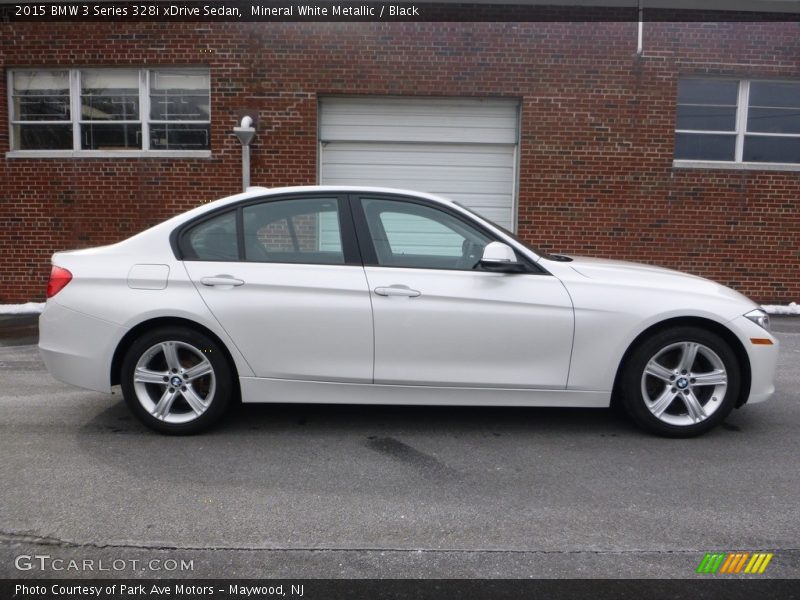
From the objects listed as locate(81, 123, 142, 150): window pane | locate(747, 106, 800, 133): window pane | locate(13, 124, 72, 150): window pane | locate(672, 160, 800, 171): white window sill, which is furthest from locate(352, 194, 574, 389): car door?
locate(13, 124, 72, 150): window pane

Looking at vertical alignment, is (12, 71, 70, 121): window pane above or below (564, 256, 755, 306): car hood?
above

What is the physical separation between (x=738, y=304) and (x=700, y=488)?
4.42ft

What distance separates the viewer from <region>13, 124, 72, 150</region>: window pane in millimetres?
11234

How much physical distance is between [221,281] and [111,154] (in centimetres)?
780

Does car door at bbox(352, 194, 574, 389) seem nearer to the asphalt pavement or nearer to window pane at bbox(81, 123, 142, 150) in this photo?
the asphalt pavement

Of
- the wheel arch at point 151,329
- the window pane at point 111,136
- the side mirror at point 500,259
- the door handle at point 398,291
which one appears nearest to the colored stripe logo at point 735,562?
the side mirror at point 500,259

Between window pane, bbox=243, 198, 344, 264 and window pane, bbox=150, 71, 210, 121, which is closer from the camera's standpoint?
window pane, bbox=243, 198, 344, 264

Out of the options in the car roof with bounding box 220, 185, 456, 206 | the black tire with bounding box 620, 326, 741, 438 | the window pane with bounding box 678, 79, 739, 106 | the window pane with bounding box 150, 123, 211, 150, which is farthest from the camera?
the window pane with bounding box 150, 123, 211, 150

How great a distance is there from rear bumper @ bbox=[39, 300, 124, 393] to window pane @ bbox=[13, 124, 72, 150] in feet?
25.6

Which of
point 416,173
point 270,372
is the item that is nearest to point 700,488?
point 270,372

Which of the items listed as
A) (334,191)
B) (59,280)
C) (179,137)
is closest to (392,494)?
(334,191)

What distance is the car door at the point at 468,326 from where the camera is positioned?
14.3 ft

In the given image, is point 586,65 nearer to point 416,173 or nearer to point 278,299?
point 416,173

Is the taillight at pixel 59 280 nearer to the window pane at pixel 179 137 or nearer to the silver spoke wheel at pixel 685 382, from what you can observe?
the silver spoke wheel at pixel 685 382
